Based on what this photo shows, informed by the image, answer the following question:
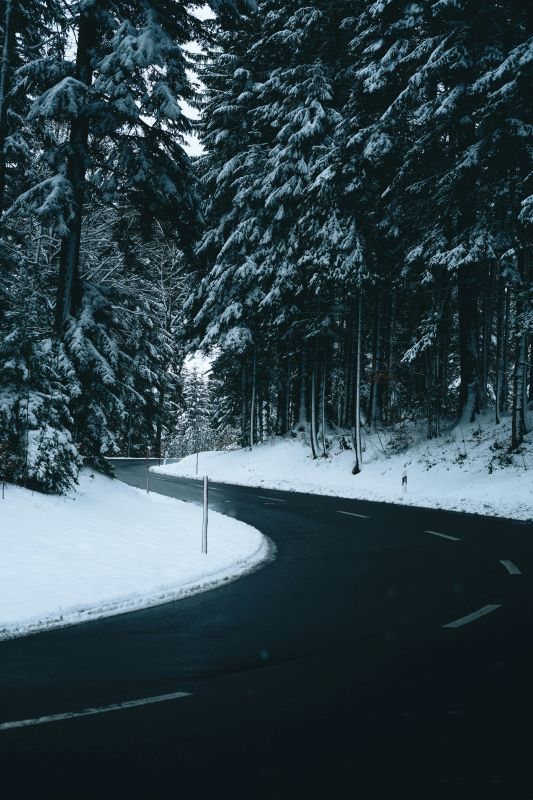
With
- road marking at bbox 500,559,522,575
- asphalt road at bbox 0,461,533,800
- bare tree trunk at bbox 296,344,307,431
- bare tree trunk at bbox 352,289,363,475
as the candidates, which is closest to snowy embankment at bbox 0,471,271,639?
Answer: asphalt road at bbox 0,461,533,800

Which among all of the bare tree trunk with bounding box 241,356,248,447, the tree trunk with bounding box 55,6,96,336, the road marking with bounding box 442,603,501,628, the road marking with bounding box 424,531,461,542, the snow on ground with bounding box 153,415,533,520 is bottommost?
the road marking with bounding box 424,531,461,542

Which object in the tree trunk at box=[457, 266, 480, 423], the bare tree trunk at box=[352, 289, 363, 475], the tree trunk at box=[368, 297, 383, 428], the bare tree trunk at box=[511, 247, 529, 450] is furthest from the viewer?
the tree trunk at box=[368, 297, 383, 428]

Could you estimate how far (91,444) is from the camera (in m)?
16.0

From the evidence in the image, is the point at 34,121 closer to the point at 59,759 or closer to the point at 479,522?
the point at 479,522

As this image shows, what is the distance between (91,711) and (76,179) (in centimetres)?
1359

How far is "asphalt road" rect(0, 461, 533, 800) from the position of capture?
3619mm

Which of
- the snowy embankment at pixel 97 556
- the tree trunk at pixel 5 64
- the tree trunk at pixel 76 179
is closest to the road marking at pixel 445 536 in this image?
the snowy embankment at pixel 97 556

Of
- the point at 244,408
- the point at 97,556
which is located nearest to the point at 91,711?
the point at 97,556

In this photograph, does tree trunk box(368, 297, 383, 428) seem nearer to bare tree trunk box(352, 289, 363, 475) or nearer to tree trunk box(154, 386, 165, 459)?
bare tree trunk box(352, 289, 363, 475)

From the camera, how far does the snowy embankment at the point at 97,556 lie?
7.61 metres

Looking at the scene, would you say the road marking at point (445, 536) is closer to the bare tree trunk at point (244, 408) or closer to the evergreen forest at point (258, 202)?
the evergreen forest at point (258, 202)

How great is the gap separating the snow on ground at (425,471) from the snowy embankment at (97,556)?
7953 millimetres

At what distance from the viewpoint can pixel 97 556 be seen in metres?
9.88

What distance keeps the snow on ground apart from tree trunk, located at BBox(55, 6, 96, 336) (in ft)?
37.7
